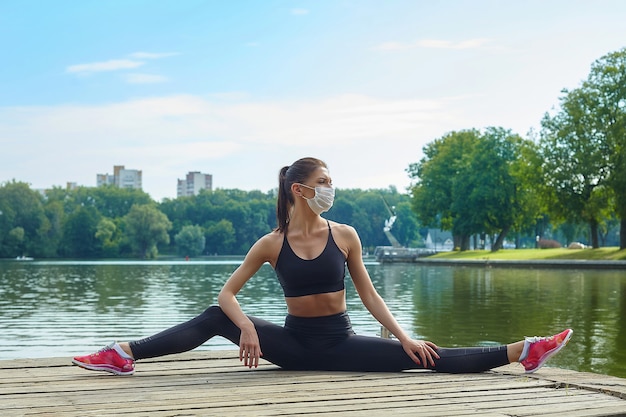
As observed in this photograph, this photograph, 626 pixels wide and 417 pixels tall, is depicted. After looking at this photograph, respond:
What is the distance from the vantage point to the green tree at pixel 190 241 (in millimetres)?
138125

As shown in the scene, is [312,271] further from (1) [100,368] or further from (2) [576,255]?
(2) [576,255]

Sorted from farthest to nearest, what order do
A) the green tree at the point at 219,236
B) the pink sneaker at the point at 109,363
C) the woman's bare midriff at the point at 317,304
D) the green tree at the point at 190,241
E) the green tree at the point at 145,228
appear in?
1. the green tree at the point at 219,236
2. the green tree at the point at 190,241
3. the green tree at the point at 145,228
4. the woman's bare midriff at the point at 317,304
5. the pink sneaker at the point at 109,363

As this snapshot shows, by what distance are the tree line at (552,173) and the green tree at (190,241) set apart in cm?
6119

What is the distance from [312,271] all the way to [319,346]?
517 mm

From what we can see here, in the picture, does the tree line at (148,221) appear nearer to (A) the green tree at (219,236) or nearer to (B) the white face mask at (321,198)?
(A) the green tree at (219,236)

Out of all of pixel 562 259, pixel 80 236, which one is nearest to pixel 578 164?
pixel 562 259

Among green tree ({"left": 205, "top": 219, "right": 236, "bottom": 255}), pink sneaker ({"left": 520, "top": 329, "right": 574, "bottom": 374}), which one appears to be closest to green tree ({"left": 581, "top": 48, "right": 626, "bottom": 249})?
pink sneaker ({"left": 520, "top": 329, "right": 574, "bottom": 374})

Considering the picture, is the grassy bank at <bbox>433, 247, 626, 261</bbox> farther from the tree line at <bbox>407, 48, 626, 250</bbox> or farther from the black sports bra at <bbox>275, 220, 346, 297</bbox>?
the black sports bra at <bbox>275, 220, 346, 297</bbox>

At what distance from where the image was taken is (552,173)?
6216cm

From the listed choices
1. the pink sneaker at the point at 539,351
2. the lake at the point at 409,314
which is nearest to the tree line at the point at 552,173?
the lake at the point at 409,314

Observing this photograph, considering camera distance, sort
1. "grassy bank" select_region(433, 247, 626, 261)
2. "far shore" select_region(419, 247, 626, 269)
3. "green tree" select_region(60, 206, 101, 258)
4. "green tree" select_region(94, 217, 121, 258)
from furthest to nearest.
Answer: "green tree" select_region(60, 206, 101, 258)
"green tree" select_region(94, 217, 121, 258)
"grassy bank" select_region(433, 247, 626, 261)
"far shore" select_region(419, 247, 626, 269)

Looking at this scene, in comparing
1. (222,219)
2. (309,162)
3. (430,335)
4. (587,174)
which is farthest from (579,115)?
(222,219)

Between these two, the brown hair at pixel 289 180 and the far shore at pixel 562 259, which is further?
the far shore at pixel 562 259

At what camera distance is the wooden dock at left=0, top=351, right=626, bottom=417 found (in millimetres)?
A: 4605
